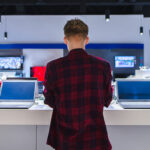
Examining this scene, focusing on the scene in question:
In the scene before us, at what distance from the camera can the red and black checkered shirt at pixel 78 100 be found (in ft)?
4.29

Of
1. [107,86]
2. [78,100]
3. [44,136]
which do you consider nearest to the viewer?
[78,100]

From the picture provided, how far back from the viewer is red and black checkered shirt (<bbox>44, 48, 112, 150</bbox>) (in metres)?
1.31

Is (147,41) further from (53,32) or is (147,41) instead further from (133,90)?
(133,90)

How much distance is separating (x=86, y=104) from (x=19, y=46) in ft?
24.9

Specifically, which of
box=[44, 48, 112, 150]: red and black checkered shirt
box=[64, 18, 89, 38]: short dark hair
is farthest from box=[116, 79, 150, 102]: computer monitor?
box=[64, 18, 89, 38]: short dark hair

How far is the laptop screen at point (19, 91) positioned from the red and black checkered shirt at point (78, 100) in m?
1.00

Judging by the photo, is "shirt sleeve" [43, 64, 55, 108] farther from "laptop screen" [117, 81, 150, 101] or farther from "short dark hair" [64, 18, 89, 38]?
"laptop screen" [117, 81, 150, 101]

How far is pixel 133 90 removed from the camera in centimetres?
224

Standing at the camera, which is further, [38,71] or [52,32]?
[52,32]

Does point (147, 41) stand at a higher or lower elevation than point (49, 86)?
higher

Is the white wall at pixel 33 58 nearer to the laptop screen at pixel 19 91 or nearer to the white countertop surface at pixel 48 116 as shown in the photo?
the laptop screen at pixel 19 91
